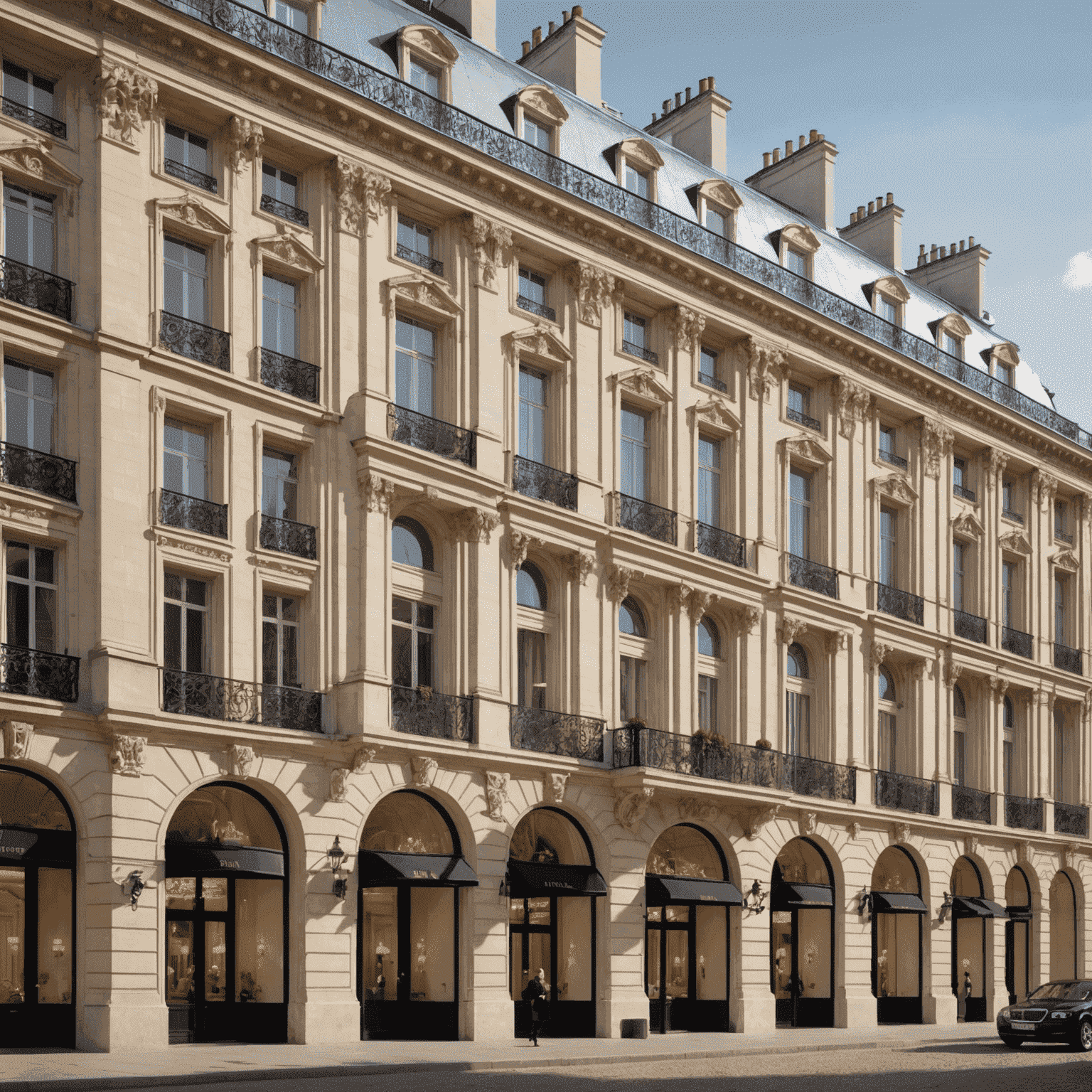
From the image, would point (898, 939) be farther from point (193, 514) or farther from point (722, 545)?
point (193, 514)

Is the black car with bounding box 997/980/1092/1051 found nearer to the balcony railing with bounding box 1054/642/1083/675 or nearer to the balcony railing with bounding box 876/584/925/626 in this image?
the balcony railing with bounding box 876/584/925/626

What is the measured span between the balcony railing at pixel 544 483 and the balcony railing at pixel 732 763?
474 centimetres

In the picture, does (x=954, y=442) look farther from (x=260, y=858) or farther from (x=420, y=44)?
(x=260, y=858)

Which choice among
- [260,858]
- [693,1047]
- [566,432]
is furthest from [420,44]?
[693,1047]

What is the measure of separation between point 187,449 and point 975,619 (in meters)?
24.6

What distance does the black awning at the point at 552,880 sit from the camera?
29578 millimetres

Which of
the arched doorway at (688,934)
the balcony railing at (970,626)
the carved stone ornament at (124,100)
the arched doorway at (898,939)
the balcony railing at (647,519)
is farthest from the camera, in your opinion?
the balcony railing at (970,626)

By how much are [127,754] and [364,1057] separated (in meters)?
5.79

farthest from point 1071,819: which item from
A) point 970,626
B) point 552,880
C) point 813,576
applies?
point 552,880

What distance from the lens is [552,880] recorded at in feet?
98.4

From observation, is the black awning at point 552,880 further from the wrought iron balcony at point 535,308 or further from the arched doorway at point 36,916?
the wrought iron balcony at point 535,308

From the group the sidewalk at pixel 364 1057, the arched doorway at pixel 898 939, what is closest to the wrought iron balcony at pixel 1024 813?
the arched doorway at pixel 898 939

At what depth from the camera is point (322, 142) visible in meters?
28.5

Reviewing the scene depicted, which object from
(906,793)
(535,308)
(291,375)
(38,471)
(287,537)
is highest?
(535,308)
